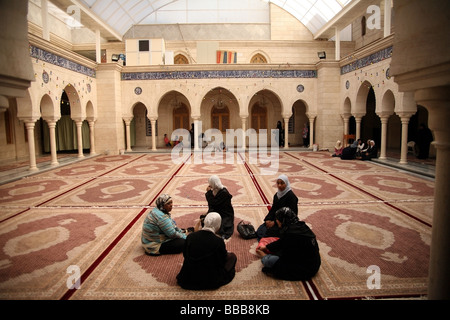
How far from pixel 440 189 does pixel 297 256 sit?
52.8 inches

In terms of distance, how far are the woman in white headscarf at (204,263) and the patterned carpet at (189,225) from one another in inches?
3.2

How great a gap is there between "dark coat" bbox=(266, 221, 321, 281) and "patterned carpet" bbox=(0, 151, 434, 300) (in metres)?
0.08

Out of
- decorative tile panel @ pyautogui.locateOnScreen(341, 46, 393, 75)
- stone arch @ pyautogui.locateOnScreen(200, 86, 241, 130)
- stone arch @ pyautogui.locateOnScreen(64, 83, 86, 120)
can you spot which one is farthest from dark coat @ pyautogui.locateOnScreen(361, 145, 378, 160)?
stone arch @ pyautogui.locateOnScreen(64, 83, 86, 120)

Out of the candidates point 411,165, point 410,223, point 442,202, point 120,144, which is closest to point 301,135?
point 411,165

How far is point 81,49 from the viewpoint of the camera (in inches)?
624

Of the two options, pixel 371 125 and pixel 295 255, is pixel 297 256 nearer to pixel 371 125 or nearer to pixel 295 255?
pixel 295 255

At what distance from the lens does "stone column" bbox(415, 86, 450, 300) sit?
6.22ft

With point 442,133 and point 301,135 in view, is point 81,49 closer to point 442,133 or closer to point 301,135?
point 301,135

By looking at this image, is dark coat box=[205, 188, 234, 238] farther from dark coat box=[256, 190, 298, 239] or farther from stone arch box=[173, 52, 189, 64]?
stone arch box=[173, 52, 189, 64]

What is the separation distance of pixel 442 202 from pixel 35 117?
31.7ft

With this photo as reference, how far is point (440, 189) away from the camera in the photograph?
A: 1.99 meters

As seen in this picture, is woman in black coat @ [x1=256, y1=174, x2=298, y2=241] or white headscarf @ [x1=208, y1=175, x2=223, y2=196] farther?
white headscarf @ [x1=208, y1=175, x2=223, y2=196]

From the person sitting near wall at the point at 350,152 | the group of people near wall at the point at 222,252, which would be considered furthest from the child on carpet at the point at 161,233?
the person sitting near wall at the point at 350,152

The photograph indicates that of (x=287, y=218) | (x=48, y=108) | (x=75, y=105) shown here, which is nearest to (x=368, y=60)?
(x=287, y=218)
